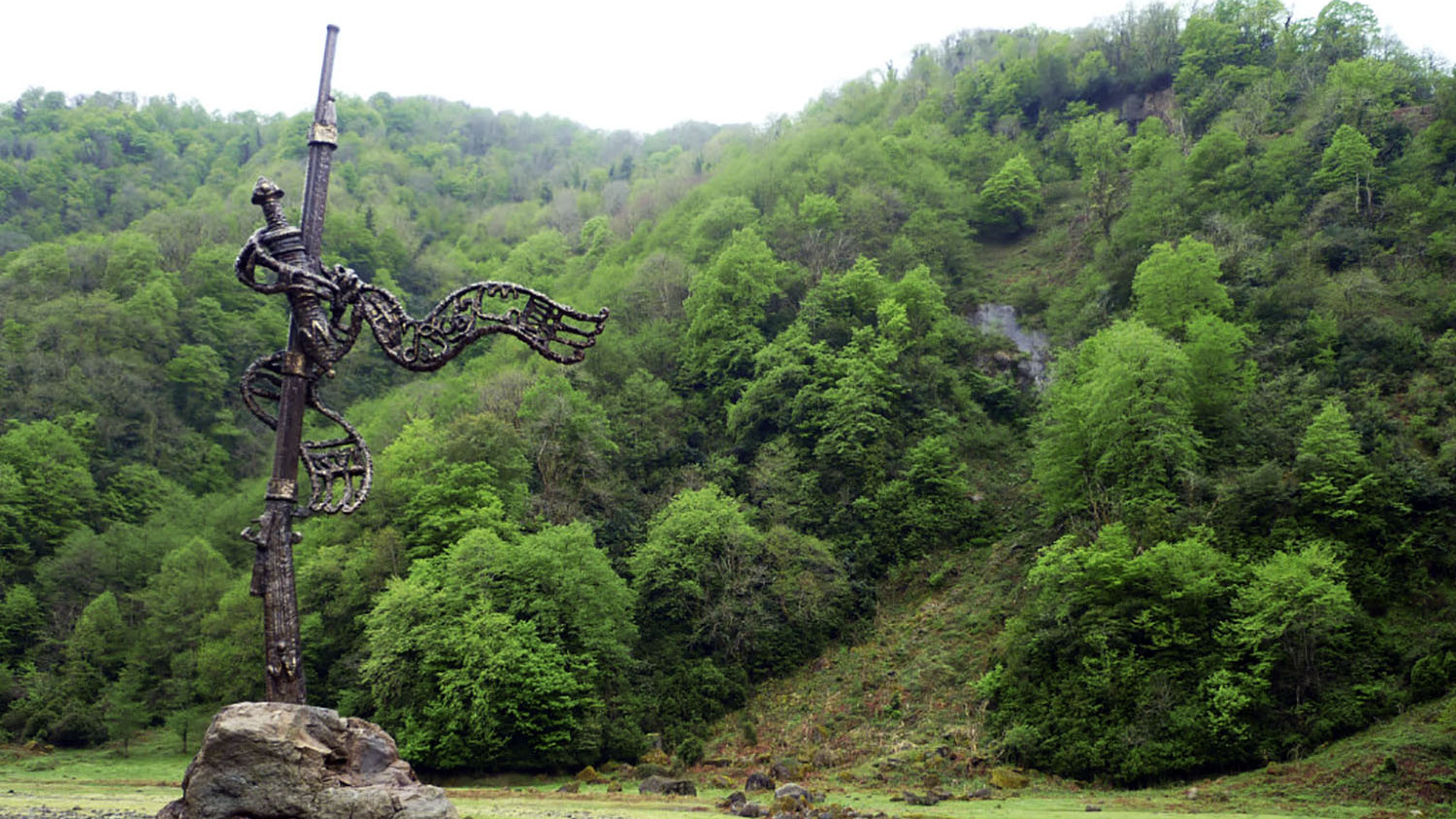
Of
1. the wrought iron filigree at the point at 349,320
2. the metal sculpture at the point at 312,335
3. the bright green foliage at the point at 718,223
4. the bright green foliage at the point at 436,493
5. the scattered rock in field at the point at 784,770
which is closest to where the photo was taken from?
the metal sculpture at the point at 312,335

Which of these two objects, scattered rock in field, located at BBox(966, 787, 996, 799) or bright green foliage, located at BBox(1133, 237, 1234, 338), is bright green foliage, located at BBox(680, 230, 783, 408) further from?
scattered rock in field, located at BBox(966, 787, 996, 799)

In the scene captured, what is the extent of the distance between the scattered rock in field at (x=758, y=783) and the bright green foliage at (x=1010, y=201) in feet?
180

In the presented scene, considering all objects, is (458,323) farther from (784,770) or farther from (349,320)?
(784,770)

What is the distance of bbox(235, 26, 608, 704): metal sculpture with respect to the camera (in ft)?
39.6

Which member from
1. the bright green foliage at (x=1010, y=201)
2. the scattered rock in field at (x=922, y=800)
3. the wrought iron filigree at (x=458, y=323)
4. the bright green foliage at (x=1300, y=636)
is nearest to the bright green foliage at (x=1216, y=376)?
the bright green foliage at (x=1300, y=636)

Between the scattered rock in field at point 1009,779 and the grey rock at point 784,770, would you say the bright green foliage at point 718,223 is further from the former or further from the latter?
the scattered rock in field at point 1009,779

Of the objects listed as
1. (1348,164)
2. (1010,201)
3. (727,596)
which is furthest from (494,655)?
(1010,201)

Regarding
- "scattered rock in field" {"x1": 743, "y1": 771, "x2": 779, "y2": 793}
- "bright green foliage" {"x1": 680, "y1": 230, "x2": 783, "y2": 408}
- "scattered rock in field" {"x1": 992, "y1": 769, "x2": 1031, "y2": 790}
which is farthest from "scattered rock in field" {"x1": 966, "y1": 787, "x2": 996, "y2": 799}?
"bright green foliage" {"x1": 680, "y1": 230, "x2": 783, "y2": 408}

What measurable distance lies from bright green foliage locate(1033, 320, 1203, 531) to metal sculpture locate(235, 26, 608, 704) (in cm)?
2920

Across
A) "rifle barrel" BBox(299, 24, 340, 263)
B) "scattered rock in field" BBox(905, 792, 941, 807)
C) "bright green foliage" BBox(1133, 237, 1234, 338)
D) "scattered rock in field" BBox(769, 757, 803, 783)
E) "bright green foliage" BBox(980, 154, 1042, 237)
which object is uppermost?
"bright green foliage" BBox(980, 154, 1042, 237)

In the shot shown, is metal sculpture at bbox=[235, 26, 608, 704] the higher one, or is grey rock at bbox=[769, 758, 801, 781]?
metal sculpture at bbox=[235, 26, 608, 704]

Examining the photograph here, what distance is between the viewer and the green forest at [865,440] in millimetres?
32469

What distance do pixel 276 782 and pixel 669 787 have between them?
18.6 m

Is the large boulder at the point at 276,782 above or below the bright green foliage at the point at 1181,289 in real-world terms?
below
